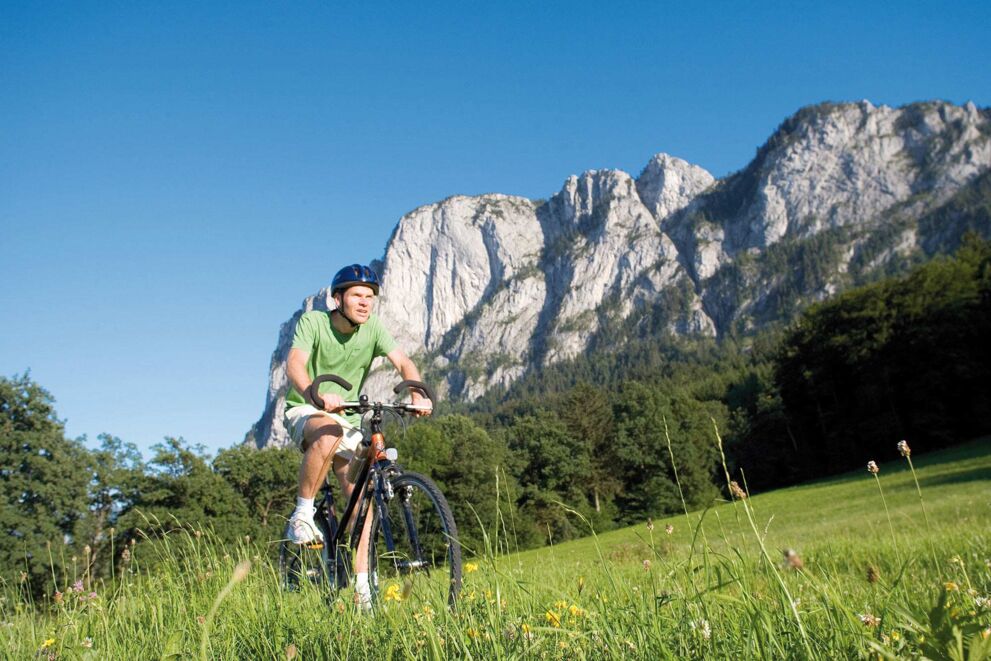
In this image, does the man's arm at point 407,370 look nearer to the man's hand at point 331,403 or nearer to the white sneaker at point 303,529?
the man's hand at point 331,403

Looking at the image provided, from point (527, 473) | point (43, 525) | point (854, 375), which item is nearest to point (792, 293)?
point (854, 375)

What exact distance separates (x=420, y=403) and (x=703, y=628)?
311cm

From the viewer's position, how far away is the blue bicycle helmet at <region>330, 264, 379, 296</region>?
4617mm

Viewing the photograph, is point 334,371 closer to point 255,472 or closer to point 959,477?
point 959,477

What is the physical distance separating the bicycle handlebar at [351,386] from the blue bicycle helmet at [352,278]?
2.43 ft

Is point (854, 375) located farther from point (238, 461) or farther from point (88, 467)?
point (88, 467)

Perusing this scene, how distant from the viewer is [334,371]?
4777mm

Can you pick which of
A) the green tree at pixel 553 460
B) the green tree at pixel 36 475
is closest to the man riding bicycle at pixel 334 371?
the green tree at pixel 36 475

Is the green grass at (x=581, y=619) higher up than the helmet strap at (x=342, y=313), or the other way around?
the helmet strap at (x=342, y=313)

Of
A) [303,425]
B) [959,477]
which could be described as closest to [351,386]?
[303,425]

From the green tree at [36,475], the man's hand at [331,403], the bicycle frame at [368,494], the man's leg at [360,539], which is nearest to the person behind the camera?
the man's leg at [360,539]

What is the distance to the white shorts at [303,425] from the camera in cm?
450

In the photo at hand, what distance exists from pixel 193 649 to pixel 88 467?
99.0ft

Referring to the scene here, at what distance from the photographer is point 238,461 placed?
118ft
